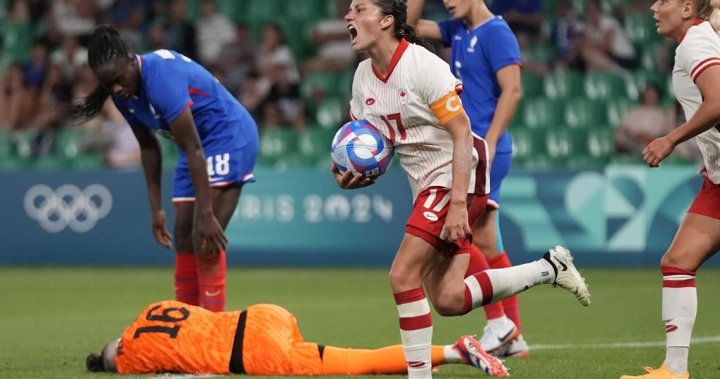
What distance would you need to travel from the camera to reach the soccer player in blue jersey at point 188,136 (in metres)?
7.55

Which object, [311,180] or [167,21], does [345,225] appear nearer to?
[311,180]

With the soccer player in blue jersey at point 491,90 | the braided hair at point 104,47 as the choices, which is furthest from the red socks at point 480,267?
the braided hair at point 104,47

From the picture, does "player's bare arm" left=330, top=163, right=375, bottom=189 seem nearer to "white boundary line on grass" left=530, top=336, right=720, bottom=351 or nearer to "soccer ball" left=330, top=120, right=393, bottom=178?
"soccer ball" left=330, top=120, right=393, bottom=178

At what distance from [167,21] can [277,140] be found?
9.87 ft

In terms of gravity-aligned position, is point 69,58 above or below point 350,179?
below

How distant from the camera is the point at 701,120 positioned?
5934mm

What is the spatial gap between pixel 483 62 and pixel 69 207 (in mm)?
8576

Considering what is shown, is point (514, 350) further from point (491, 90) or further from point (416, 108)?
point (416, 108)

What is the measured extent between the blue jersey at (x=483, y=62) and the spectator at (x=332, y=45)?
30.9ft

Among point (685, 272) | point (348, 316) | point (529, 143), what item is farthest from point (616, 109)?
point (685, 272)

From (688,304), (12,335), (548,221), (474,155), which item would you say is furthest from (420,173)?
(548,221)

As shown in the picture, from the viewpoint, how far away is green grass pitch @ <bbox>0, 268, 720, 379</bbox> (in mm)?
7391

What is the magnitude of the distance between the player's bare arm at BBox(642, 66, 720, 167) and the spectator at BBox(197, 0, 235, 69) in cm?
1218

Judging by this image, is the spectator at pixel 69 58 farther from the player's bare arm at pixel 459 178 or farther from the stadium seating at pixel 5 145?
the player's bare arm at pixel 459 178
